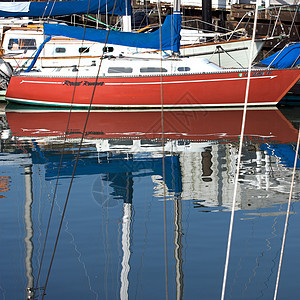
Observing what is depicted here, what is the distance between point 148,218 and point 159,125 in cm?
1041

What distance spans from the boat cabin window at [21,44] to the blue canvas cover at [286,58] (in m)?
8.93

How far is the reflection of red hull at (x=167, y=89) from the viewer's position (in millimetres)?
21422

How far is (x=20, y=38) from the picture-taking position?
81.5 feet

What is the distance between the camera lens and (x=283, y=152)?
12.3m

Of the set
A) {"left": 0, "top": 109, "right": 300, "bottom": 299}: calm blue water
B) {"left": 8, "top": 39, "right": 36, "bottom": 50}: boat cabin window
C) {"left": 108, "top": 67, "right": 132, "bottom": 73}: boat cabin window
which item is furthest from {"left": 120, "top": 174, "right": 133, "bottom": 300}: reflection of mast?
{"left": 8, "top": 39, "right": 36, "bottom": 50}: boat cabin window

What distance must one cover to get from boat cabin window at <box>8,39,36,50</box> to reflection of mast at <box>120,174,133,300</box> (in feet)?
52.7

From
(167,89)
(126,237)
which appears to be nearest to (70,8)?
(167,89)

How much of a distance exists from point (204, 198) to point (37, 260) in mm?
3049

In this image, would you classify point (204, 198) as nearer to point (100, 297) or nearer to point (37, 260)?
point (37, 260)

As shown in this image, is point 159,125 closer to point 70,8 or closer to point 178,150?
point 178,150

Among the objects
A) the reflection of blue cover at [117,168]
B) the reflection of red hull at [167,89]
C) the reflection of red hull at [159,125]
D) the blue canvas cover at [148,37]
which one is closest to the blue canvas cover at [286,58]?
the reflection of red hull at [167,89]

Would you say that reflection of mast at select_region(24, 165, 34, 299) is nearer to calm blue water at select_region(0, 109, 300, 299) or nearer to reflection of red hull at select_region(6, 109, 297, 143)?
calm blue water at select_region(0, 109, 300, 299)

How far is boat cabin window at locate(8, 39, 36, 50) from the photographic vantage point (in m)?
24.9

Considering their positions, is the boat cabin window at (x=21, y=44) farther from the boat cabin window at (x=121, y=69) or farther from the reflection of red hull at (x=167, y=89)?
the boat cabin window at (x=121, y=69)
